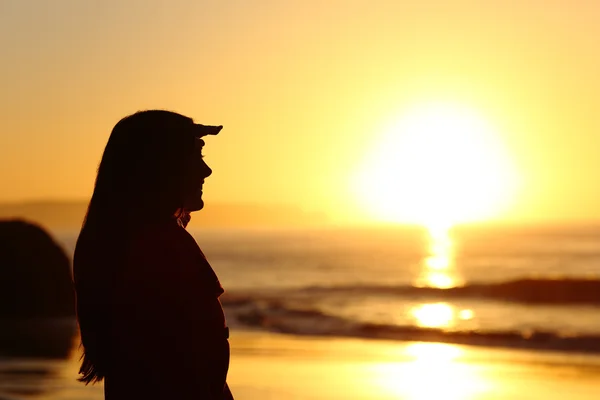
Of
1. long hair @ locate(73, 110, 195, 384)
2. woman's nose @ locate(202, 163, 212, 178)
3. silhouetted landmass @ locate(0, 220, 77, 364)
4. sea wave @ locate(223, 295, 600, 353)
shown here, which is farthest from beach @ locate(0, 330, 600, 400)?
woman's nose @ locate(202, 163, 212, 178)

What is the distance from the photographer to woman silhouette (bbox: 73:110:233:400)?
123 inches

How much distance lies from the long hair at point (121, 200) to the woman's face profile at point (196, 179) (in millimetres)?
20

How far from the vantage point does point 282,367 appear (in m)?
13.7

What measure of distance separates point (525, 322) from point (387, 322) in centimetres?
318

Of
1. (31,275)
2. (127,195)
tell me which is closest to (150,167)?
(127,195)

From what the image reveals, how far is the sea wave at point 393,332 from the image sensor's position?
745 inches

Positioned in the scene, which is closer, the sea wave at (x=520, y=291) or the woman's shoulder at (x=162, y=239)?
the woman's shoulder at (x=162, y=239)

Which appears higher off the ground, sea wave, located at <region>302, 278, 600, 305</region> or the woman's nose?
sea wave, located at <region>302, 278, 600, 305</region>

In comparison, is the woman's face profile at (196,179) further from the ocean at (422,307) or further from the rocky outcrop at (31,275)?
the rocky outcrop at (31,275)

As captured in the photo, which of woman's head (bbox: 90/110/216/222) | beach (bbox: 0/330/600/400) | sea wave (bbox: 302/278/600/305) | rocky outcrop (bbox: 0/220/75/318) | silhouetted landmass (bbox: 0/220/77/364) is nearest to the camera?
woman's head (bbox: 90/110/216/222)

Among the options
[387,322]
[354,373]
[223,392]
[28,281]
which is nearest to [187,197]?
[223,392]

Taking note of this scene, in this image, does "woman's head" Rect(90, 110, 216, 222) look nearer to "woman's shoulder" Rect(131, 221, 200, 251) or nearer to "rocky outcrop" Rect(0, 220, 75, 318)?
"woman's shoulder" Rect(131, 221, 200, 251)

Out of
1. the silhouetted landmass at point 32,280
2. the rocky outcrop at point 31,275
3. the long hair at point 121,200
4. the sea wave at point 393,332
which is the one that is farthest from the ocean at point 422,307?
the long hair at point 121,200

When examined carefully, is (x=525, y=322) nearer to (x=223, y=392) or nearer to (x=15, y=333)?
(x=15, y=333)
